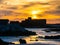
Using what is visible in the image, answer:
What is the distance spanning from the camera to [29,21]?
511ft

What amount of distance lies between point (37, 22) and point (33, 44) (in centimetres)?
11907

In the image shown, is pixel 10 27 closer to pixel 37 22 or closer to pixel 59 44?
pixel 59 44

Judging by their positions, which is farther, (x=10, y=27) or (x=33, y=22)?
(x=33, y=22)

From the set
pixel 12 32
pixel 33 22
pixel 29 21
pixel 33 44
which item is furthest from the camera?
pixel 33 22

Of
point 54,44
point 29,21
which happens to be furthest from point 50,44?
point 29,21

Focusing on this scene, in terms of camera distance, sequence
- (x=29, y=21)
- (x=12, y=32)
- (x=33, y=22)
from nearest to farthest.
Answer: (x=12, y=32), (x=29, y=21), (x=33, y=22)

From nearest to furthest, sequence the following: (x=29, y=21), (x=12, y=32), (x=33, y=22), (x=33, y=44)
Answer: (x=33, y=44) < (x=12, y=32) < (x=29, y=21) < (x=33, y=22)

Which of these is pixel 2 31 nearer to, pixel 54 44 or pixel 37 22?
pixel 54 44

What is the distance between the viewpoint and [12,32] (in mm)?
81812

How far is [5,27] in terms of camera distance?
8688 cm

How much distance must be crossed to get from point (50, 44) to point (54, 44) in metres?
1.10

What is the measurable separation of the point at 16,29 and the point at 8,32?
4096 mm

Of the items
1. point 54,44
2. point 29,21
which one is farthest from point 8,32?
point 29,21

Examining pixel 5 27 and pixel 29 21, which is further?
pixel 29 21
